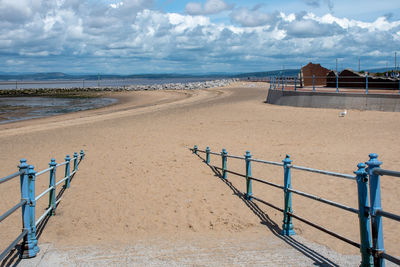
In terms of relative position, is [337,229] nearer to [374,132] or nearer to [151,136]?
[374,132]

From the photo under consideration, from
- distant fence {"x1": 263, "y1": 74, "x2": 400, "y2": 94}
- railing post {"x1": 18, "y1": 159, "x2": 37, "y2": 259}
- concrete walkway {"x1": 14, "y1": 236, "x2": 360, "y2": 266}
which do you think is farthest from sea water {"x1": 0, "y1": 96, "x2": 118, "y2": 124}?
concrete walkway {"x1": 14, "y1": 236, "x2": 360, "y2": 266}

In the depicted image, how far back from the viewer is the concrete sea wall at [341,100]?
758 inches

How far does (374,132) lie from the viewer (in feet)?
49.2

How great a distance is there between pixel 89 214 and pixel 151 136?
971 centimetres

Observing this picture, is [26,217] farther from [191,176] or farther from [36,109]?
[36,109]

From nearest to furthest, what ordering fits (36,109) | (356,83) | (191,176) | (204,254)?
A: (204,254) → (191,176) → (356,83) → (36,109)

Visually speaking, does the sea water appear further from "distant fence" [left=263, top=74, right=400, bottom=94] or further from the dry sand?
"distant fence" [left=263, top=74, right=400, bottom=94]

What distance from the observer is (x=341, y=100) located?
2092cm

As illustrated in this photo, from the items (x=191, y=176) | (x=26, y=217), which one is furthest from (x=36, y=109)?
(x=26, y=217)

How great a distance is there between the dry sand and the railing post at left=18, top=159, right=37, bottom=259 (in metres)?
0.68

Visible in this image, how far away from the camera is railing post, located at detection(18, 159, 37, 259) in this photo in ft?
15.9

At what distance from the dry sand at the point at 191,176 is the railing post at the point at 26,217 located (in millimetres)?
682

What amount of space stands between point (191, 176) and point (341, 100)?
13501 millimetres

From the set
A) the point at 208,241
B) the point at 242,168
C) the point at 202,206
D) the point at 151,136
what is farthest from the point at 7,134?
the point at 208,241
